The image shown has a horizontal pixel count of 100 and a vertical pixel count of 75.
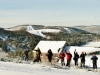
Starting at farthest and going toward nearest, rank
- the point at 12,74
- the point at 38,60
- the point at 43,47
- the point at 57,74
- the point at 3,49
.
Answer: the point at 3,49 < the point at 43,47 < the point at 38,60 < the point at 57,74 < the point at 12,74

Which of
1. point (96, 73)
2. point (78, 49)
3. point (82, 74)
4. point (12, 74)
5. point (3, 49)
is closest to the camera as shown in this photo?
point (12, 74)

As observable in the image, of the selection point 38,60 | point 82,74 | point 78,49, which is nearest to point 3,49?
point 78,49

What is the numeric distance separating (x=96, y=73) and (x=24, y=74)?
7578 mm

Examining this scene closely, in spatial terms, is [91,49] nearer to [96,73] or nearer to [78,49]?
[78,49]

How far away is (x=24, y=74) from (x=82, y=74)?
18.1ft

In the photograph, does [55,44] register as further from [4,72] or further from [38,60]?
[4,72]

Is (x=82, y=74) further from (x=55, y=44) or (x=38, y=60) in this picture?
(x=55, y=44)

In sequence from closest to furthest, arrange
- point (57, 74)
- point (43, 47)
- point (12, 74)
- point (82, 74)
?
point (12, 74), point (57, 74), point (82, 74), point (43, 47)

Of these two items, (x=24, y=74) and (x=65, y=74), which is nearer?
(x=24, y=74)

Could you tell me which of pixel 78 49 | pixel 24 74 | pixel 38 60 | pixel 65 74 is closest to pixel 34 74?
pixel 24 74

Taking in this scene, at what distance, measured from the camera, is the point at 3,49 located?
114125 millimetres

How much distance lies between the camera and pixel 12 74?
16859mm

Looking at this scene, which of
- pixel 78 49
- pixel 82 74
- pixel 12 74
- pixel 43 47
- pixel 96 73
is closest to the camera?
pixel 12 74

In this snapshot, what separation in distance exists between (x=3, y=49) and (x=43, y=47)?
142ft
